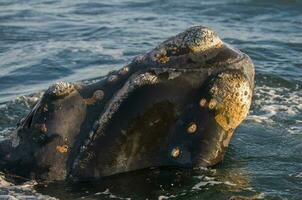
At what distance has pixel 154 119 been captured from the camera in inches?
219

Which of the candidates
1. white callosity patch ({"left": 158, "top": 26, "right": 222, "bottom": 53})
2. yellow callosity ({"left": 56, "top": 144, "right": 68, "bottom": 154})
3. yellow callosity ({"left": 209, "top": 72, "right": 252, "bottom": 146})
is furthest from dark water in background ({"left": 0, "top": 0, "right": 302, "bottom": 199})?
white callosity patch ({"left": 158, "top": 26, "right": 222, "bottom": 53})

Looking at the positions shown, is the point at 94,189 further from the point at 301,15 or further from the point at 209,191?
the point at 301,15

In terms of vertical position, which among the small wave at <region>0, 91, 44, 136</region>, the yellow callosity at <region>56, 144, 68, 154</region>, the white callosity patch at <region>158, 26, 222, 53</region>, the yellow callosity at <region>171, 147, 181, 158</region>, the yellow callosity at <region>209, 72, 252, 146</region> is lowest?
the small wave at <region>0, 91, 44, 136</region>

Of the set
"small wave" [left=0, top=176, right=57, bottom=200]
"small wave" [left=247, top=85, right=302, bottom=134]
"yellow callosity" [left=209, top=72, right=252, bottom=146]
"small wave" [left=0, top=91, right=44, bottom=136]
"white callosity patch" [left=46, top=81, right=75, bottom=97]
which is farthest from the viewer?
"small wave" [left=0, top=91, right=44, bottom=136]

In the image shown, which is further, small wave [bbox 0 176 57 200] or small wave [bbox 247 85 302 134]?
small wave [bbox 247 85 302 134]

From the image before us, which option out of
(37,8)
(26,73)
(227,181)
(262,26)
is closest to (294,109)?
(227,181)

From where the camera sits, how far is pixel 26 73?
11680 millimetres

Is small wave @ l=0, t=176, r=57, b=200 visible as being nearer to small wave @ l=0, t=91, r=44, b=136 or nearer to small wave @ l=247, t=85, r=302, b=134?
small wave @ l=0, t=91, r=44, b=136

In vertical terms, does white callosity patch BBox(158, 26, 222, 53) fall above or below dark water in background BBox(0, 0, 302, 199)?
above

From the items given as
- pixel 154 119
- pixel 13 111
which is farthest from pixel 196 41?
pixel 13 111

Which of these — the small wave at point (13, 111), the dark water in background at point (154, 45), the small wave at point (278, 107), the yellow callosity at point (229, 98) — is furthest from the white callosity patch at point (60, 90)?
the small wave at point (278, 107)

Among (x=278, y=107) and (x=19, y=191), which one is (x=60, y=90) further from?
(x=278, y=107)

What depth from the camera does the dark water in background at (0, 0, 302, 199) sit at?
5.59 meters

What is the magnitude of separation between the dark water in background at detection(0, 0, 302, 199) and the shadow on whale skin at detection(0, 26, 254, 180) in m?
0.17
